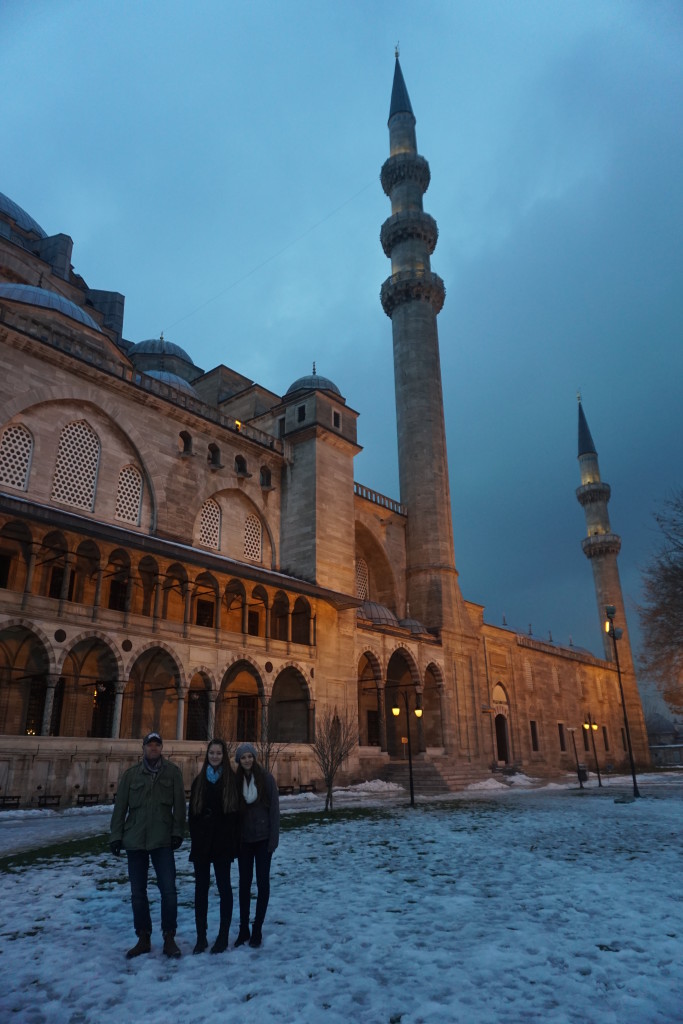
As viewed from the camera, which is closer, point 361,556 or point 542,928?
point 542,928

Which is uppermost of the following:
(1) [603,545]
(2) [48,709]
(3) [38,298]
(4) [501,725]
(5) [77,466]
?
(3) [38,298]

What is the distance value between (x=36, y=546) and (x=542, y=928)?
16632 millimetres

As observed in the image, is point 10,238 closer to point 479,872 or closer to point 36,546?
point 36,546

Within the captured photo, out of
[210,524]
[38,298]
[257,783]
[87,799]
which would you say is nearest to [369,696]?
[210,524]

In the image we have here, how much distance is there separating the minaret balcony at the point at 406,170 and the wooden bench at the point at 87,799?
36.8m

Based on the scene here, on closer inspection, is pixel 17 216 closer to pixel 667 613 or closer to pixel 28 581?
pixel 28 581

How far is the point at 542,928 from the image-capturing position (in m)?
5.03

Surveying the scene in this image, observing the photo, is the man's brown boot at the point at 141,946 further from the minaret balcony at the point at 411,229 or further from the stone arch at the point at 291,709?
the minaret balcony at the point at 411,229

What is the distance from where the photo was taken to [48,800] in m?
15.6

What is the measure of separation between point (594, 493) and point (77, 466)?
43136 millimetres

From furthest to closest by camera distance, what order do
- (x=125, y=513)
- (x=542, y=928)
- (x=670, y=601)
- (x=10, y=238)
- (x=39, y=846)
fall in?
1. (x=10, y=238)
2. (x=125, y=513)
3. (x=670, y=601)
4. (x=39, y=846)
5. (x=542, y=928)

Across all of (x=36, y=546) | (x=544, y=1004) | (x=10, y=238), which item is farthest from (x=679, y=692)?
(x=10, y=238)

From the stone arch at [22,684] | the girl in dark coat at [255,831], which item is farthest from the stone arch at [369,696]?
the girl in dark coat at [255,831]

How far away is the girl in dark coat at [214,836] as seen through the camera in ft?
15.1
